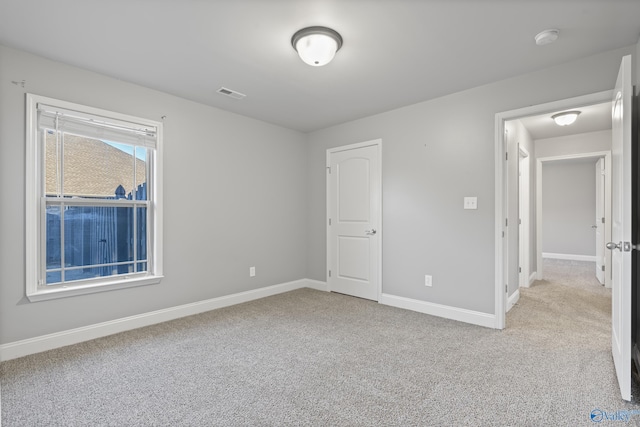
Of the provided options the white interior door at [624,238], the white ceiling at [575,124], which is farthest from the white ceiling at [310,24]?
the white ceiling at [575,124]

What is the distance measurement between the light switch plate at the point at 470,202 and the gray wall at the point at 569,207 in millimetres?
5584

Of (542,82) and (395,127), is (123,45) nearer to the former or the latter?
(395,127)

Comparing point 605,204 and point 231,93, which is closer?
point 231,93

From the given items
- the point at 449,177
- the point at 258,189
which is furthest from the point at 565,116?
the point at 258,189

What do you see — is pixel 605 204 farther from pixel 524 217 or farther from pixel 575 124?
pixel 575 124

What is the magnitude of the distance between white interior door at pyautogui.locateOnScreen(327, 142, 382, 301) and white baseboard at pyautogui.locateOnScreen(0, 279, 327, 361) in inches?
39.6

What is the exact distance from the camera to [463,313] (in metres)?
3.44

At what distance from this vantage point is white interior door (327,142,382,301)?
14.0 ft

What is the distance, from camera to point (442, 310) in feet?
11.8

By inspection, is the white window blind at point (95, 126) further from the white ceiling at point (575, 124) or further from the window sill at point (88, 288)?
the white ceiling at point (575, 124)

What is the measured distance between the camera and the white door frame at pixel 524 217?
5.00 m

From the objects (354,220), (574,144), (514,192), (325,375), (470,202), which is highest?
(574,144)

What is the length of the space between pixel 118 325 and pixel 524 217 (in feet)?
18.6

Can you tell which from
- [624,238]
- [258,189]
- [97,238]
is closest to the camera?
[624,238]
